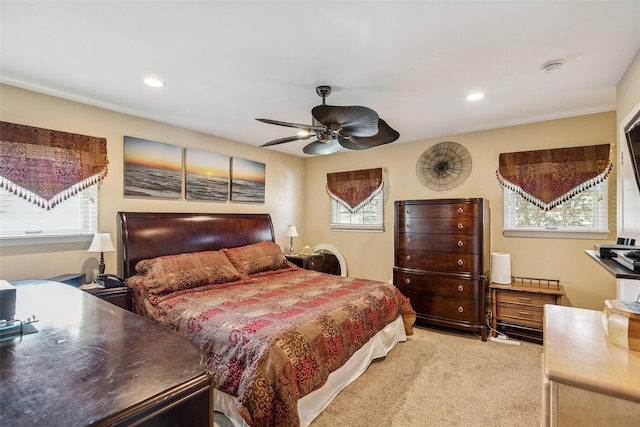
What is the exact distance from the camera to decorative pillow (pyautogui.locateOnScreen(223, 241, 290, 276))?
3.72 m

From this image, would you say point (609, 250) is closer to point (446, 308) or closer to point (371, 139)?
point (371, 139)

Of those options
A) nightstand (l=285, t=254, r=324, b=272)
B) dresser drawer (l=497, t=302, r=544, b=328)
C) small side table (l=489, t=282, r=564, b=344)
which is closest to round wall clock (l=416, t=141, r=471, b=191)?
small side table (l=489, t=282, r=564, b=344)

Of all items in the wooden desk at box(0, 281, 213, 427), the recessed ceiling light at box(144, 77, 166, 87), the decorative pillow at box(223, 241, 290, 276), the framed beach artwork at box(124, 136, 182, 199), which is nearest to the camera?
the wooden desk at box(0, 281, 213, 427)

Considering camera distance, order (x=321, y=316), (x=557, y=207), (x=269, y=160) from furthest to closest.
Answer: (x=269, y=160)
(x=557, y=207)
(x=321, y=316)

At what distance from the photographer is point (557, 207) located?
11.4 ft

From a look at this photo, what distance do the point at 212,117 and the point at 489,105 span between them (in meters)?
2.98

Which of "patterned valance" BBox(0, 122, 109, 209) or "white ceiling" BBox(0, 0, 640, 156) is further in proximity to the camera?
"patterned valance" BBox(0, 122, 109, 209)

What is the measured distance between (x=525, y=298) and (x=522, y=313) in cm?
17

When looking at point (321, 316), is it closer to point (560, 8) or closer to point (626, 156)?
point (560, 8)

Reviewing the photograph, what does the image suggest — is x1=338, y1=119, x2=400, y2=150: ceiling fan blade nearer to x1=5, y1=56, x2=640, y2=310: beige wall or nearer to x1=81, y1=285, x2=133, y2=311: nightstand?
x1=5, y1=56, x2=640, y2=310: beige wall

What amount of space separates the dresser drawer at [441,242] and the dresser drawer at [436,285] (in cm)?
33

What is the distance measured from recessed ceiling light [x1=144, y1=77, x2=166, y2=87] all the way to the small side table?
3963mm

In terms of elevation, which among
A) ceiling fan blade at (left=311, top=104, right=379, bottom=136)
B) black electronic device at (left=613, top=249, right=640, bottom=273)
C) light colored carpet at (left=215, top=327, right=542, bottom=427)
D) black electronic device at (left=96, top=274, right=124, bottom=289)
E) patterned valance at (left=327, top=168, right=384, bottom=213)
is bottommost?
light colored carpet at (left=215, top=327, right=542, bottom=427)

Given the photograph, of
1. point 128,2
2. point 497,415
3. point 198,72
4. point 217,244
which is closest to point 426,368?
point 497,415
